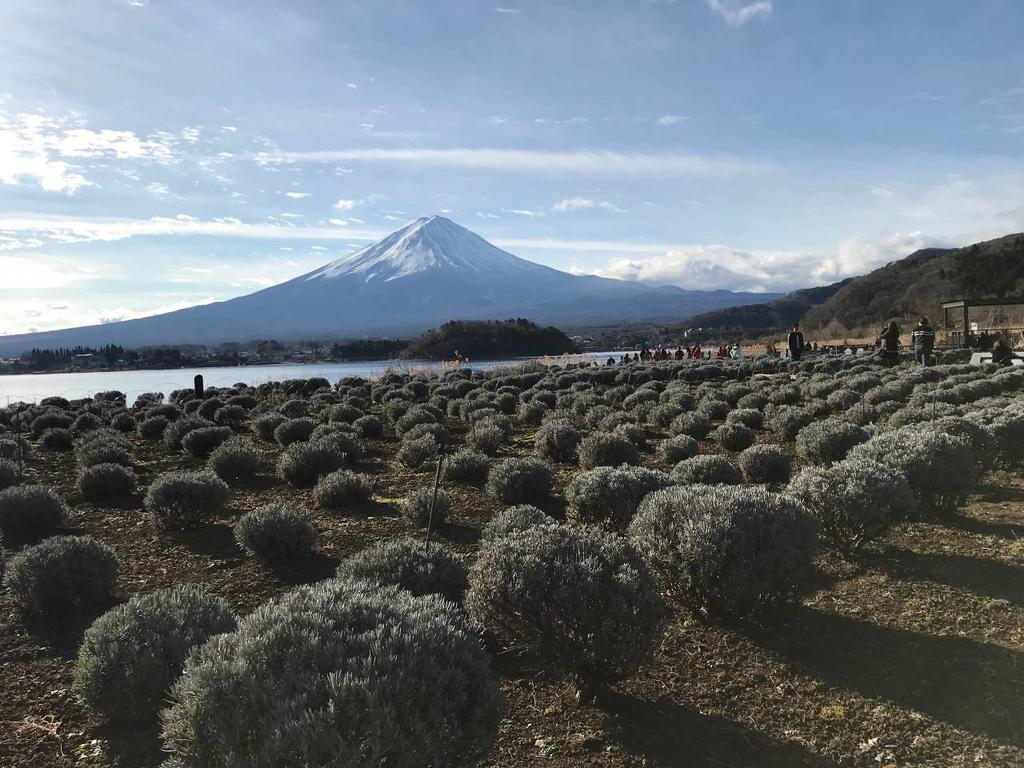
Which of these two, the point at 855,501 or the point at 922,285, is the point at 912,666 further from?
the point at 922,285

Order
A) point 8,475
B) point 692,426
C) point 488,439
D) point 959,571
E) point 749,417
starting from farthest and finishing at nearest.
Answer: point 749,417 < point 692,426 < point 488,439 < point 8,475 < point 959,571

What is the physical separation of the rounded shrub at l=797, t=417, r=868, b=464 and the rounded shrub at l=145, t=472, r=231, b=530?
778 cm

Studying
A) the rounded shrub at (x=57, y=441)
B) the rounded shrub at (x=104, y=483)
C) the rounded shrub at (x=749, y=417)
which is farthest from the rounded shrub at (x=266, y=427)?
the rounded shrub at (x=749, y=417)

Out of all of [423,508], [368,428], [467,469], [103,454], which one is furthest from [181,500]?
[368,428]

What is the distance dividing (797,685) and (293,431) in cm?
1167

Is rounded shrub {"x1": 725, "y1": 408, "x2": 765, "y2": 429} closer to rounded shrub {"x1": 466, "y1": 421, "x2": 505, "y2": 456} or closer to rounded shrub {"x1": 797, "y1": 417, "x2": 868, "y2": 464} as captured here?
rounded shrub {"x1": 797, "y1": 417, "x2": 868, "y2": 464}

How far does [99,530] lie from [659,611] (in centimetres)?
721

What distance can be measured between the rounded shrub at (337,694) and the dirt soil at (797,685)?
0.94 metres

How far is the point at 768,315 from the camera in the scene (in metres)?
101

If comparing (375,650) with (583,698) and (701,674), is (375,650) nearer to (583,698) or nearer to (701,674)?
(583,698)

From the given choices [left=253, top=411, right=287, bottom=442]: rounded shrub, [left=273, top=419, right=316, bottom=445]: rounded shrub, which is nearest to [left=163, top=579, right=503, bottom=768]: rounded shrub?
[left=273, top=419, right=316, bottom=445]: rounded shrub

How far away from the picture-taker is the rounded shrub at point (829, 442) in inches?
351

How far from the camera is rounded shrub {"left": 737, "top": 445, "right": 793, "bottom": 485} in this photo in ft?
28.3

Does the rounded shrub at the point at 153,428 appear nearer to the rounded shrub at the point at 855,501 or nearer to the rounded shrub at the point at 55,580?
the rounded shrub at the point at 55,580
